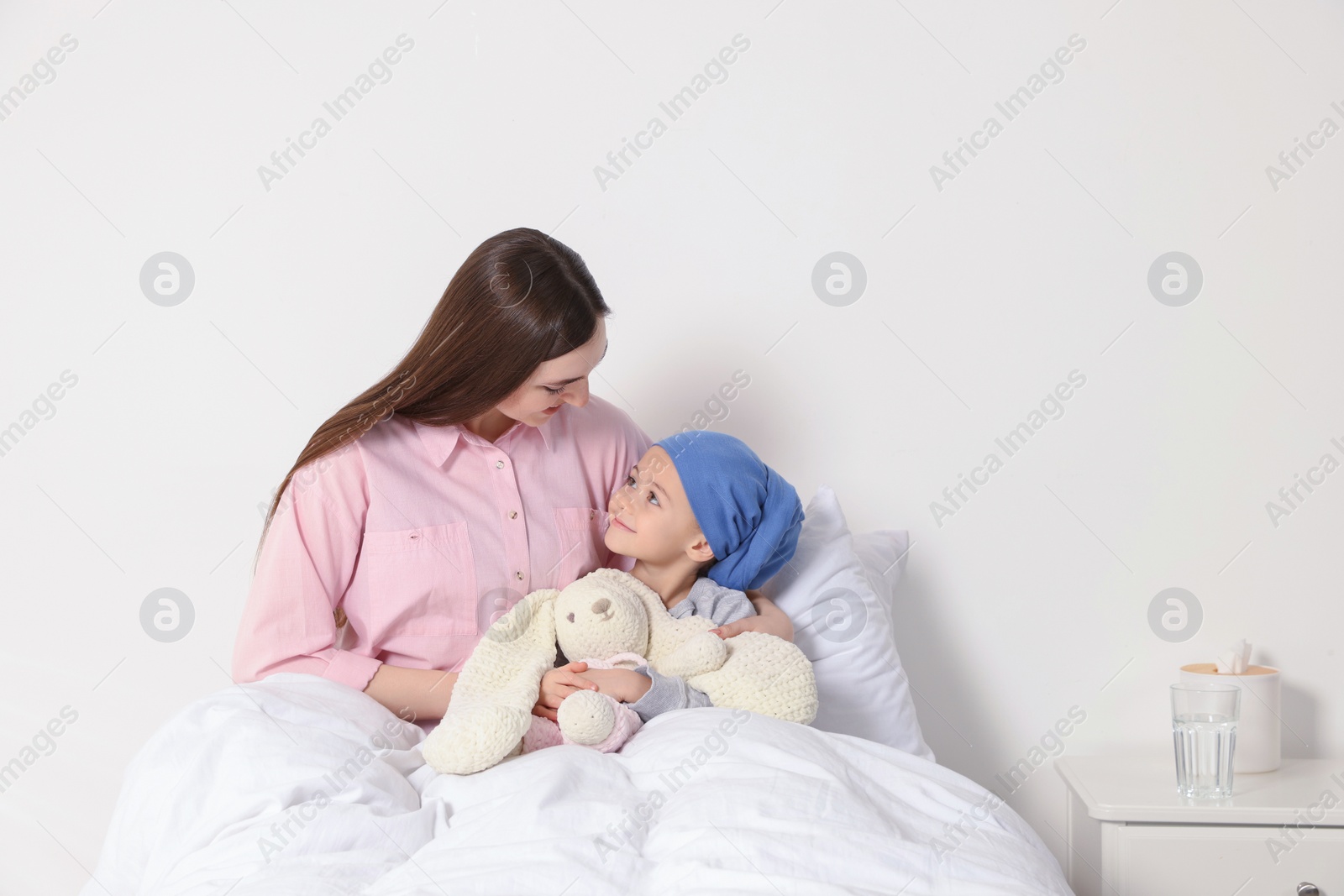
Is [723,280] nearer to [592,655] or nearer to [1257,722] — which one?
[592,655]

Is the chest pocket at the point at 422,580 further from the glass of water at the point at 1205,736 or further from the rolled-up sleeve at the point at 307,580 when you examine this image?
the glass of water at the point at 1205,736

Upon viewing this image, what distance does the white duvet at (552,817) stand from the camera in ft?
3.20

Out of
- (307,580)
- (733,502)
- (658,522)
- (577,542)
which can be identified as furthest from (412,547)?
(733,502)

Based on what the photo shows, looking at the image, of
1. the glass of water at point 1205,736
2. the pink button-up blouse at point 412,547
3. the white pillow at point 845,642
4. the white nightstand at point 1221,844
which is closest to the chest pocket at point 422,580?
the pink button-up blouse at point 412,547

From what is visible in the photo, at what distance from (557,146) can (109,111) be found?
869 millimetres

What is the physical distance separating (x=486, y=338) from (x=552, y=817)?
27.9 inches

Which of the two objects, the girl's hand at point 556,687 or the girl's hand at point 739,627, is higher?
the girl's hand at point 739,627

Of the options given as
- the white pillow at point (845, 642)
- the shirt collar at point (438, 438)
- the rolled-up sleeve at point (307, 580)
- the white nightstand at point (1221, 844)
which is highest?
the white nightstand at point (1221, 844)

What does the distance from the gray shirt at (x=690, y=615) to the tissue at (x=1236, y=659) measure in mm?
923

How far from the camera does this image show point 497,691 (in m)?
1.38

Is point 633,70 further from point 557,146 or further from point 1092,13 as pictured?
point 1092,13

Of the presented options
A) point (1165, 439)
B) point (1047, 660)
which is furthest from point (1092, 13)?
point (1047, 660)

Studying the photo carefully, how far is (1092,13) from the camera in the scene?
193 cm

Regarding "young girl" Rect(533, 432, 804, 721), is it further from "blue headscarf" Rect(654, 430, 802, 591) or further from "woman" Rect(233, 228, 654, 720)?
"woman" Rect(233, 228, 654, 720)
